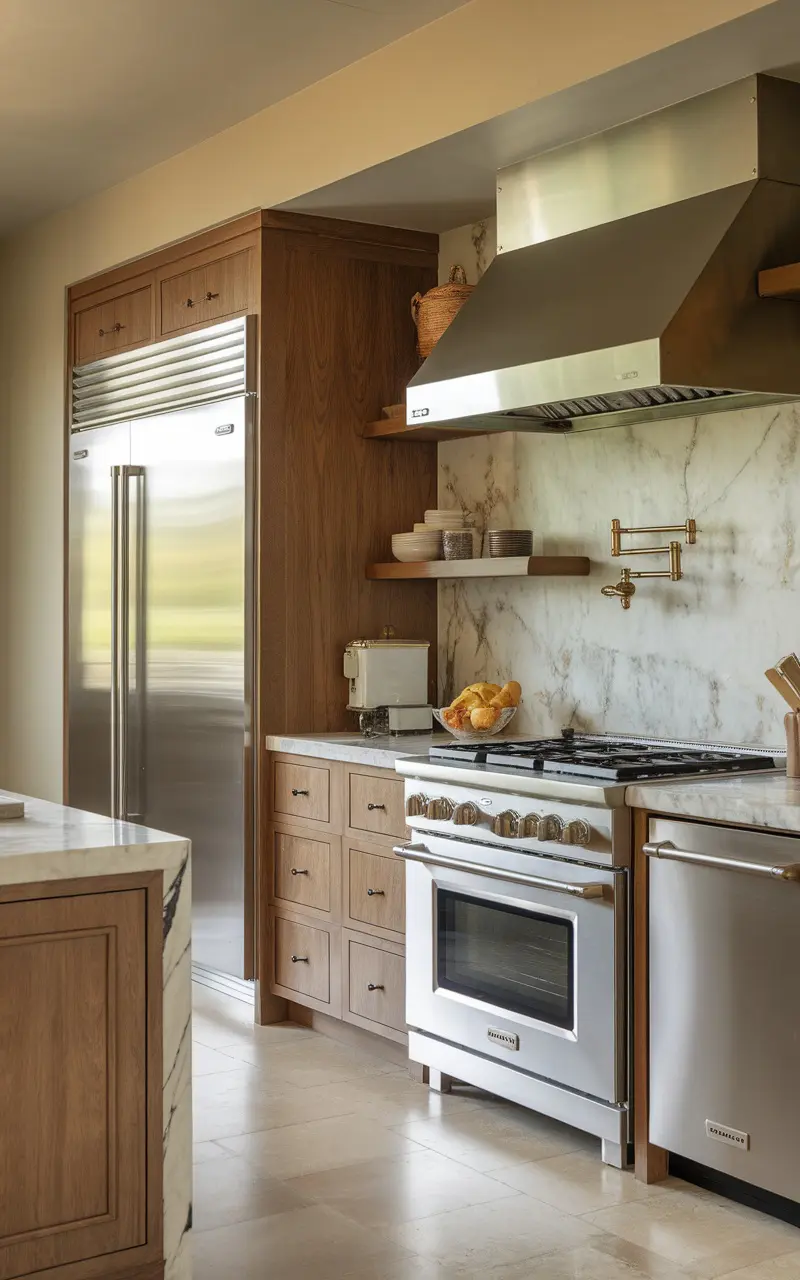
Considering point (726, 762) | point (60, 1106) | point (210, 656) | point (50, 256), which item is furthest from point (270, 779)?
point (50, 256)

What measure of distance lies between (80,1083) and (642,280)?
2.15m

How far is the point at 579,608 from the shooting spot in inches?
165

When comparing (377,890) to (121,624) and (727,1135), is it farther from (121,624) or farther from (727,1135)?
(121,624)

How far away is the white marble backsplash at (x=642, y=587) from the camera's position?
3572 millimetres

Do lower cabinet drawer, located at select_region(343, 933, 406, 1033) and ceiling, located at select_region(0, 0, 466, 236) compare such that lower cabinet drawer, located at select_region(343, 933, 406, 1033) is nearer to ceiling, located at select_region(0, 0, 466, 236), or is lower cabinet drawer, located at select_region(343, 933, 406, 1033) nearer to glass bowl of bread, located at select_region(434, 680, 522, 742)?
glass bowl of bread, located at select_region(434, 680, 522, 742)

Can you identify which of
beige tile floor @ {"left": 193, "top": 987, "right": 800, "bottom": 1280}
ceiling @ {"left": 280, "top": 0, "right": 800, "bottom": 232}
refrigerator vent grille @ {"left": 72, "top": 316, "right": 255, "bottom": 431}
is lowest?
beige tile floor @ {"left": 193, "top": 987, "right": 800, "bottom": 1280}

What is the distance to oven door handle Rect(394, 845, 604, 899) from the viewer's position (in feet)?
10.2

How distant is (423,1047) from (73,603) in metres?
2.57

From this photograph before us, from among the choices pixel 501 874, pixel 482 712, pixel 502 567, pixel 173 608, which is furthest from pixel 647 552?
pixel 173 608

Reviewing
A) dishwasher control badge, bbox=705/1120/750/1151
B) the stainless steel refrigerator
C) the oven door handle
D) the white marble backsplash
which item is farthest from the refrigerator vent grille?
dishwasher control badge, bbox=705/1120/750/1151

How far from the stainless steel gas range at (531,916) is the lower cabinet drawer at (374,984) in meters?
0.12

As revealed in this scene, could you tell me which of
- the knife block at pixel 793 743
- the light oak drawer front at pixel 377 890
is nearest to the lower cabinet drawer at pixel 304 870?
the light oak drawer front at pixel 377 890

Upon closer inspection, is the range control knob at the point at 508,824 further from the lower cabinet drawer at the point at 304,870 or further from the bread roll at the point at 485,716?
the lower cabinet drawer at the point at 304,870

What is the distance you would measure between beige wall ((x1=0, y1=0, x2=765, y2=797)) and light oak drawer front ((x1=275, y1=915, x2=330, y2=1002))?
5.54ft
